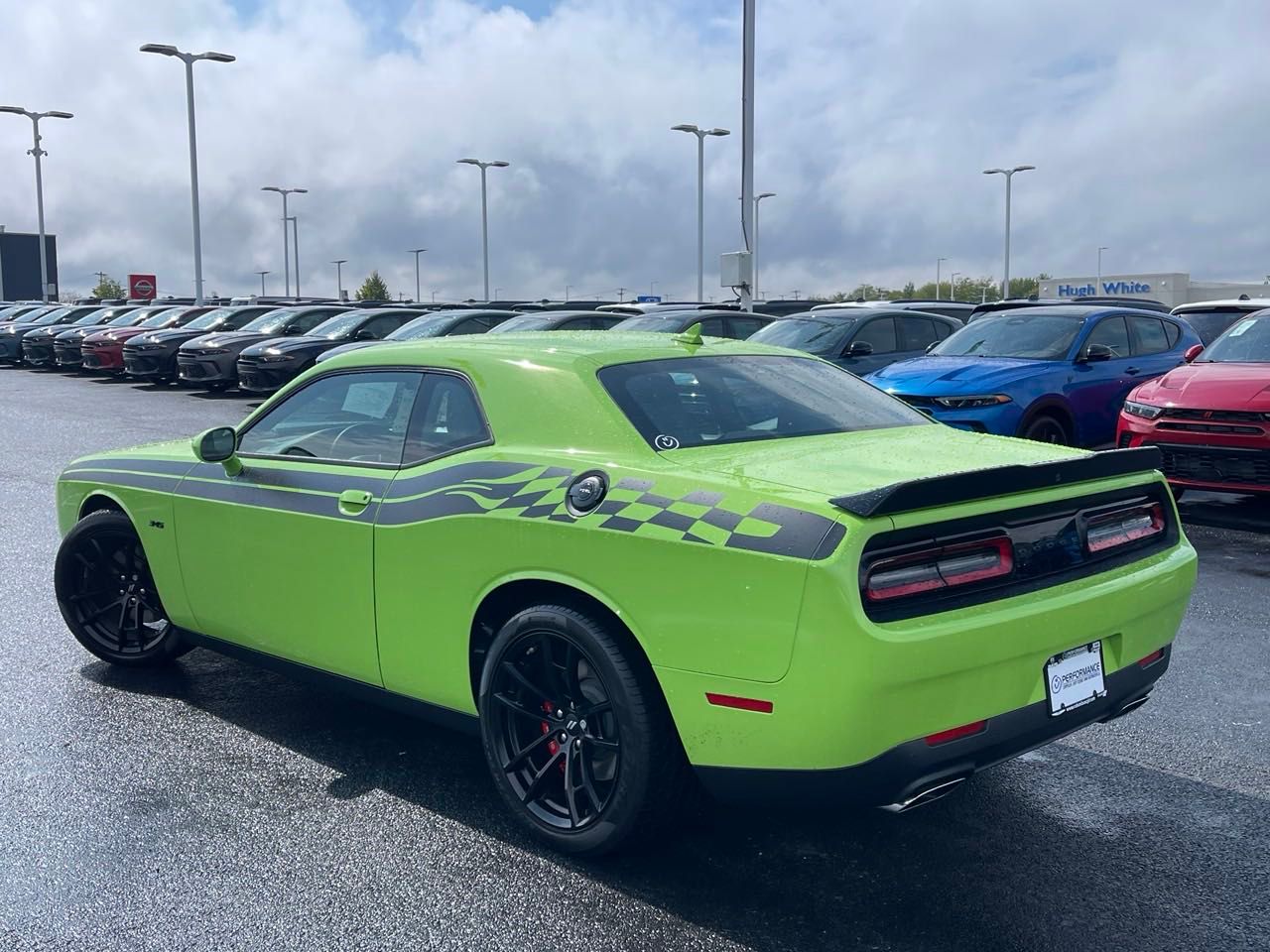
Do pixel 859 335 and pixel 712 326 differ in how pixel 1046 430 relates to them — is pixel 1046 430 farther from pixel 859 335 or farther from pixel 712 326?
pixel 712 326

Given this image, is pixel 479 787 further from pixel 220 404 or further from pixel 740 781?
pixel 220 404

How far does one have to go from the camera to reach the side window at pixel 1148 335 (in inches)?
477

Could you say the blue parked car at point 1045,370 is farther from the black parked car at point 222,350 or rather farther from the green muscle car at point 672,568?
the black parked car at point 222,350

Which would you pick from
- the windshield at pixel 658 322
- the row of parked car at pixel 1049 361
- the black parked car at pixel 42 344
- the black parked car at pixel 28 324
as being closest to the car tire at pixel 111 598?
the row of parked car at pixel 1049 361

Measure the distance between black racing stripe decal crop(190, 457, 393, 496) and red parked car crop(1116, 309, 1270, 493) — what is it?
5.98 meters

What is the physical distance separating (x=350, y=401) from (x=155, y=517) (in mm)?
1133

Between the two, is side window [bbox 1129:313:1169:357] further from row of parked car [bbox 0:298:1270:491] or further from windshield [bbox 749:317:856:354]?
windshield [bbox 749:317:856:354]

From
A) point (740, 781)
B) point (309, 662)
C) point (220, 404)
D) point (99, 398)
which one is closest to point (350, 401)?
point (309, 662)

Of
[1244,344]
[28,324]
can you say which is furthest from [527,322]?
[28,324]

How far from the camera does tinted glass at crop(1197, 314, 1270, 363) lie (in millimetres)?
9789

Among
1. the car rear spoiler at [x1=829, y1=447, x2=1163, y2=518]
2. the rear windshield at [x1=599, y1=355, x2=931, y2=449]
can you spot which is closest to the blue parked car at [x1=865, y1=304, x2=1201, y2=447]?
the rear windshield at [x1=599, y1=355, x2=931, y2=449]

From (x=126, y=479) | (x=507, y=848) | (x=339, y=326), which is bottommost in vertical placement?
(x=507, y=848)

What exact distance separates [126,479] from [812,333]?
9.68 metres

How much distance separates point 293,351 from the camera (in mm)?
20203
